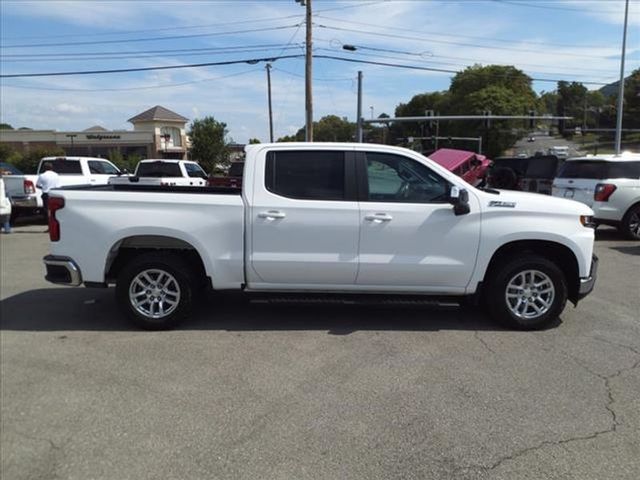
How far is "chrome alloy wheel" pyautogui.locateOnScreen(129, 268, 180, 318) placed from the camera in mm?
5402

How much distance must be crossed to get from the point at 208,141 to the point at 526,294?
48.8 meters

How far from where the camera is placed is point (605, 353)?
487 cm

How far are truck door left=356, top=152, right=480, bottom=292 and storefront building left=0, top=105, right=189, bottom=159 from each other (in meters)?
62.0

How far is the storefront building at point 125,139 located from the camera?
64.8 meters

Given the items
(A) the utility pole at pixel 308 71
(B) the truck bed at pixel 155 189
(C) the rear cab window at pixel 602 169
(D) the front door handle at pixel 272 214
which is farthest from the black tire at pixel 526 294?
(A) the utility pole at pixel 308 71

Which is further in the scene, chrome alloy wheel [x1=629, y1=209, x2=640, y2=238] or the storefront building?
the storefront building

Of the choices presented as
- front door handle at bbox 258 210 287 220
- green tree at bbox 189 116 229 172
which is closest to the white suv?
front door handle at bbox 258 210 287 220

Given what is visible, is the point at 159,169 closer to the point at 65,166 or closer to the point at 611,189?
the point at 65,166

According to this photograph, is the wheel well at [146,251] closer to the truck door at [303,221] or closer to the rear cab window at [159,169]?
the truck door at [303,221]

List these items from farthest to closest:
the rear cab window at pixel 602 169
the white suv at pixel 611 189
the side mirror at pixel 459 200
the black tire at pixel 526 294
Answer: the rear cab window at pixel 602 169, the white suv at pixel 611 189, the black tire at pixel 526 294, the side mirror at pixel 459 200

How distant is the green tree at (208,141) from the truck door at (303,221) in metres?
47.6

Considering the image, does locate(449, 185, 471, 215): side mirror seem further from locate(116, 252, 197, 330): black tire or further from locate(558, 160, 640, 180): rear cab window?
locate(558, 160, 640, 180): rear cab window

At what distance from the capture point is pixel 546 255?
5590 mm

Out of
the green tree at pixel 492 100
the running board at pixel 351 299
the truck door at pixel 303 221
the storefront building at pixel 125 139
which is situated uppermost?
the green tree at pixel 492 100
